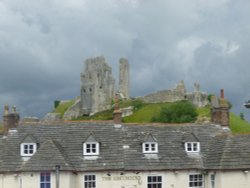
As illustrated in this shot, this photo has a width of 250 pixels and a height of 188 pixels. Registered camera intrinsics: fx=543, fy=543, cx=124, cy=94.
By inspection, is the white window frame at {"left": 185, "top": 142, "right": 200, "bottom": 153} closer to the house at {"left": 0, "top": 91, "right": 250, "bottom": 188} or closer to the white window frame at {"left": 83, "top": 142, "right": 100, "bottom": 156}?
the house at {"left": 0, "top": 91, "right": 250, "bottom": 188}

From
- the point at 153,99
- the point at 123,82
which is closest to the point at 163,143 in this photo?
the point at 153,99

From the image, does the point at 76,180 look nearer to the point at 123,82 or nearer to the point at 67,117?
the point at 67,117

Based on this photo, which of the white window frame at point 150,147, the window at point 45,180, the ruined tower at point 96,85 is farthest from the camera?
the ruined tower at point 96,85

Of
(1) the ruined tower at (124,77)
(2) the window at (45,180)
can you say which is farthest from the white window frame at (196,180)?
(1) the ruined tower at (124,77)

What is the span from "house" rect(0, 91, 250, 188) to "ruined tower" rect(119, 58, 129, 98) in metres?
129

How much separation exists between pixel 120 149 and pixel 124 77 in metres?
134

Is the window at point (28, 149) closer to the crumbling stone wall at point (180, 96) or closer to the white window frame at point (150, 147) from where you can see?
the white window frame at point (150, 147)

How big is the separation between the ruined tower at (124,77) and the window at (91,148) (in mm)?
132092

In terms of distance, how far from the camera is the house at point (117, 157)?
4612 centimetres

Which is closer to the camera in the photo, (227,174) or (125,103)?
(227,174)

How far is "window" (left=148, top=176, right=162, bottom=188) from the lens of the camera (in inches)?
1892

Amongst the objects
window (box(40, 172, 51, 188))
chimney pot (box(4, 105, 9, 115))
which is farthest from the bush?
window (box(40, 172, 51, 188))

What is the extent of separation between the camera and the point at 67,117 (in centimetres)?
16938

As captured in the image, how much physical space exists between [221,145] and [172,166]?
4.97 metres
